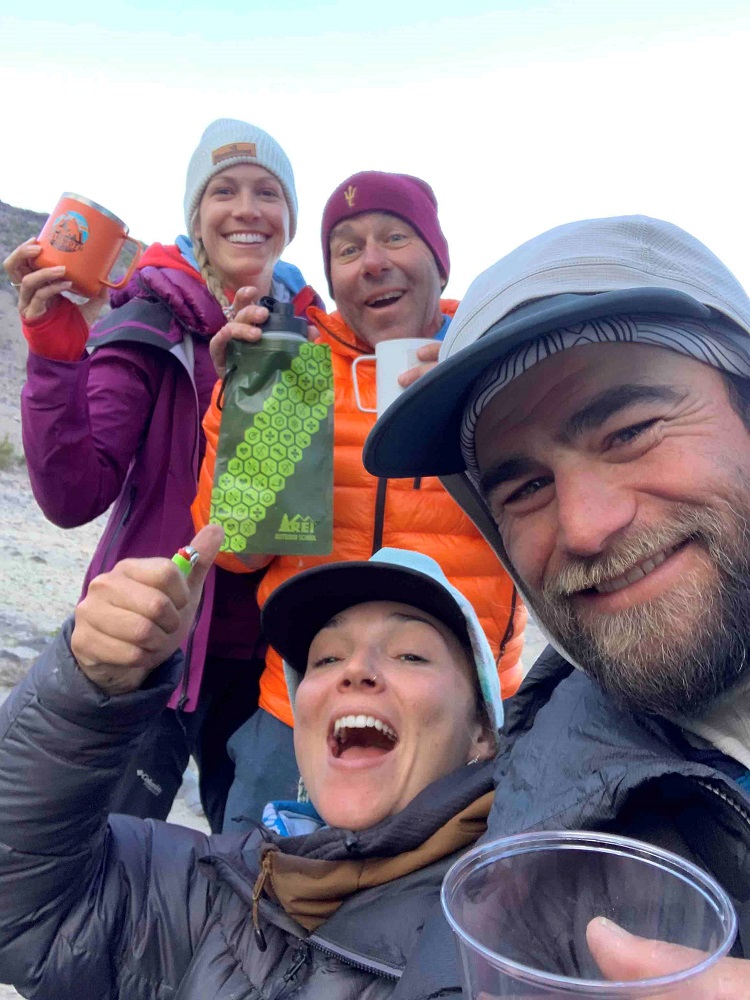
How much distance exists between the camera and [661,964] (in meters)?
0.68

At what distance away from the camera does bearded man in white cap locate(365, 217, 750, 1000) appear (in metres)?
1.23

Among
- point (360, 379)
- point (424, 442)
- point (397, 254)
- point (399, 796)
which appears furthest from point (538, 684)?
point (397, 254)

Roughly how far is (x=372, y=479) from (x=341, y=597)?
507 millimetres

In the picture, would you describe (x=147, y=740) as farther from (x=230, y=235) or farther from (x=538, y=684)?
(x=230, y=235)

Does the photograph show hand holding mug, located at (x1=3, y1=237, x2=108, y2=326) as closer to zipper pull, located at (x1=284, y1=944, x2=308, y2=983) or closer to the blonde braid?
the blonde braid

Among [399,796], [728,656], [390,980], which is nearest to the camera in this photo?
[728,656]

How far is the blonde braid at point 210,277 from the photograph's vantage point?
2.71 metres

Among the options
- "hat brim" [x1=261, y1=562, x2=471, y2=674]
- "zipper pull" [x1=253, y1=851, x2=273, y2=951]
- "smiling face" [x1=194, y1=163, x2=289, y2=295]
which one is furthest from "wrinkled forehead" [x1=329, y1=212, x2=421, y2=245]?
"zipper pull" [x1=253, y1=851, x2=273, y2=951]

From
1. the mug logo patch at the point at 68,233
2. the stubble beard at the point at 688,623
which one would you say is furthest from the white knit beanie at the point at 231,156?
the stubble beard at the point at 688,623

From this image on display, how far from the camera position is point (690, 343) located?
132cm

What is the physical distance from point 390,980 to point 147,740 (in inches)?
50.4

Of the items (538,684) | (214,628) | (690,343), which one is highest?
(690,343)

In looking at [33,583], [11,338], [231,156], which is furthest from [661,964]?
[11,338]

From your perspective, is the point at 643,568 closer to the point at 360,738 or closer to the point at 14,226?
the point at 360,738
